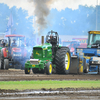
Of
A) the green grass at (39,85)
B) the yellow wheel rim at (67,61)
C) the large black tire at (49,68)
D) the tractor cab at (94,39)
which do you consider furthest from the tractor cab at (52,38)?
the green grass at (39,85)

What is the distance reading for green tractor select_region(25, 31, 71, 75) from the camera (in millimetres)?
19938

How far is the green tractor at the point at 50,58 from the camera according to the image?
19.9m

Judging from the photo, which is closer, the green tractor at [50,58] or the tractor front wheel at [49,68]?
the tractor front wheel at [49,68]

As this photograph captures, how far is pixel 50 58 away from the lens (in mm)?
20938

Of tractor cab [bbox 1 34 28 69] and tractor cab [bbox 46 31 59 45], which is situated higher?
tractor cab [bbox 46 31 59 45]

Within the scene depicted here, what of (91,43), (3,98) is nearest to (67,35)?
(91,43)

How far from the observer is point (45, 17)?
94.5ft

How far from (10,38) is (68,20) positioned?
2378cm

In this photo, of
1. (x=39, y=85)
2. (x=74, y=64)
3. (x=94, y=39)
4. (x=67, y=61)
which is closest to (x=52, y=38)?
(x=67, y=61)

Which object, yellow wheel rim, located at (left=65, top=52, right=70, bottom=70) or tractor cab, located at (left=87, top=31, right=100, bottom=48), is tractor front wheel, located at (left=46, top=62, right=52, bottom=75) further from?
tractor cab, located at (left=87, top=31, right=100, bottom=48)

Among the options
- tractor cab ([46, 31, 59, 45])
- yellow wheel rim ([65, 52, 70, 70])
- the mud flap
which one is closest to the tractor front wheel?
yellow wheel rim ([65, 52, 70, 70])

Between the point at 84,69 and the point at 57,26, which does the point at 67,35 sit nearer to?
the point at 57,26

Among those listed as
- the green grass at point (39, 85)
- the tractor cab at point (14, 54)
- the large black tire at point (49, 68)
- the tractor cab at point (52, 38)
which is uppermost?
the tractor cab at point (52, 38)

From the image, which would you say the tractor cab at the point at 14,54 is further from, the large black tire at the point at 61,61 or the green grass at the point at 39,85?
the green grass at the point at 39,85
